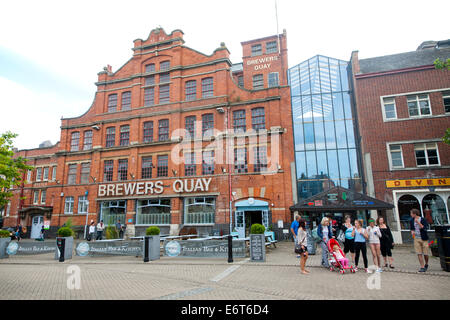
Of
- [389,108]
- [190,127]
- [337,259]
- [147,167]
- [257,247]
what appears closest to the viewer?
[337,259]

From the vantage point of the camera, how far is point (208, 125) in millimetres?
23688

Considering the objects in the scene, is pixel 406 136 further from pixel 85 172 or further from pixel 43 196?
pixel 43 196

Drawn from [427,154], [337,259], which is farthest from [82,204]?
[427,154]

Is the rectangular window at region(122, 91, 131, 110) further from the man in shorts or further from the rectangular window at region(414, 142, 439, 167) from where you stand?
the man in shorts

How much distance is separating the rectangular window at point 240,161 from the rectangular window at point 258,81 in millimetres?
6079

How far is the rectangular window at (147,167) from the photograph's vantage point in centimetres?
2476

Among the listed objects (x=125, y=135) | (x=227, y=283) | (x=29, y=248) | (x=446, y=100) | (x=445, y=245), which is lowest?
(x=227, y=283)

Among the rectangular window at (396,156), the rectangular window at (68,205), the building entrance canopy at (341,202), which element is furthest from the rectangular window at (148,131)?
the rectangular window at (396,156)

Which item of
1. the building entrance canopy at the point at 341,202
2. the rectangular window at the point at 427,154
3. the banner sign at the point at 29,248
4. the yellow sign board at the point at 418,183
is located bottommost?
the banner sign at the point at 29,248

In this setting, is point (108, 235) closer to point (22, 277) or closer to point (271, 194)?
point (22, 277)

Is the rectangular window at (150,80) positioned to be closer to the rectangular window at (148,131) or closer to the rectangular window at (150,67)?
the rectangular window at (150,67)

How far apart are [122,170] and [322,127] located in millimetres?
18442

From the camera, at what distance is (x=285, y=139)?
21.1 m

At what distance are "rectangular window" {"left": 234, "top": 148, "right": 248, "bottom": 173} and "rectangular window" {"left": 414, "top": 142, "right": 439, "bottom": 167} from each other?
11795mm
